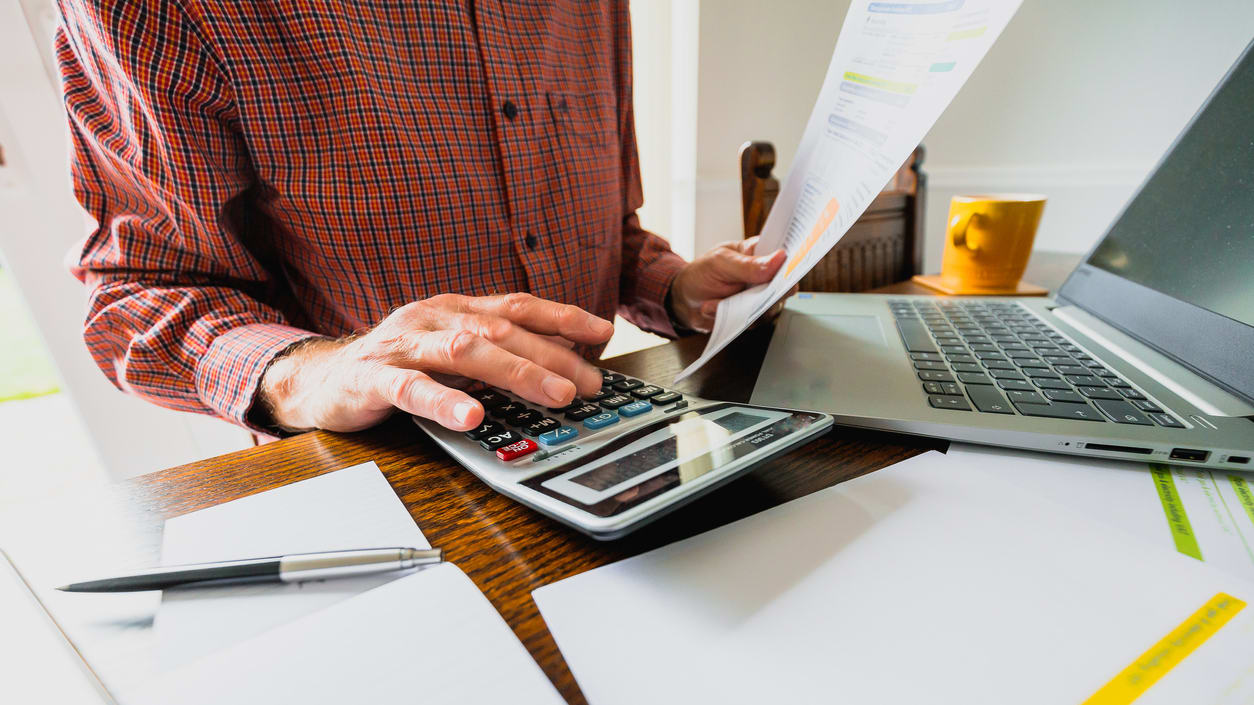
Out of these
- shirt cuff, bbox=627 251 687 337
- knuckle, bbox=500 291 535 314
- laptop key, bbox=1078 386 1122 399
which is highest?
knuckle, bbox=500 291 535 314

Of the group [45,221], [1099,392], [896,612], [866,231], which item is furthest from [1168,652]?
[45,221]

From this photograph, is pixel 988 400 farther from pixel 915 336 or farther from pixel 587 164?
pixel 587 164

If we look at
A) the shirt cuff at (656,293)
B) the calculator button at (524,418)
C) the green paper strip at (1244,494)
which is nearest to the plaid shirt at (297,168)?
the shirt cuff at (656,293)

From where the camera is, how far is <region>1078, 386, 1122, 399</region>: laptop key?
300 mm

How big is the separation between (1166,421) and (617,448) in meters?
0.28

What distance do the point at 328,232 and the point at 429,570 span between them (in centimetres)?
39

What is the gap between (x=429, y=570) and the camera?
8.1 inches

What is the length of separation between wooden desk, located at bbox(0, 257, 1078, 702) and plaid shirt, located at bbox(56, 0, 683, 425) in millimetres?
123

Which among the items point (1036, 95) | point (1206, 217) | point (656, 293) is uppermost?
point (1036, 95)

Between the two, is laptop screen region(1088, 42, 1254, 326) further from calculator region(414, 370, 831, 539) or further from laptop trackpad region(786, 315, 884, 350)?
calculator region(414, 370, 831, 539)

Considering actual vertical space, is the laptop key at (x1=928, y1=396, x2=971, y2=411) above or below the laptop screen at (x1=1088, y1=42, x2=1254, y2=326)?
below

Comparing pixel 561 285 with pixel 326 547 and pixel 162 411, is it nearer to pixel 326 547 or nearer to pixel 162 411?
pixel 326 547

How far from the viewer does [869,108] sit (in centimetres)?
34

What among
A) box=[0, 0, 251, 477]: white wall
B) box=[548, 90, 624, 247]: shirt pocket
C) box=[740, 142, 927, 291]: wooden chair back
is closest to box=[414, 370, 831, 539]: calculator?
box=[548, 90, 624, 247]: shirt pocket
